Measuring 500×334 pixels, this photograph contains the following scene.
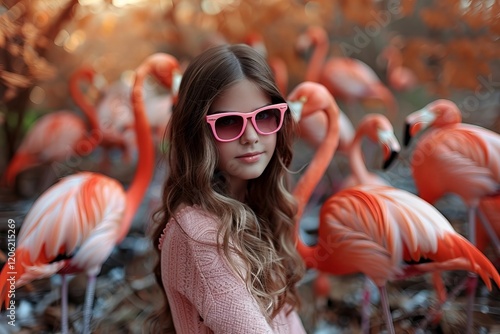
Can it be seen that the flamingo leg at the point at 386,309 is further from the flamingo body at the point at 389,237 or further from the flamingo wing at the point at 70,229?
the flamingo wing at the point at 70,229

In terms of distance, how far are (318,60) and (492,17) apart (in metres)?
0.73

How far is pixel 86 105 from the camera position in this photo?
6.71ft

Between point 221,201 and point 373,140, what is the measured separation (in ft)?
Answer: 2.53

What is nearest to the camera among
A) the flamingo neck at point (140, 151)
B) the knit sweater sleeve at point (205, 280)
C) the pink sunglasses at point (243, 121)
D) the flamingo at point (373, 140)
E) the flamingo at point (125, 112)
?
the knit sweater sleeve at point (205, 280)

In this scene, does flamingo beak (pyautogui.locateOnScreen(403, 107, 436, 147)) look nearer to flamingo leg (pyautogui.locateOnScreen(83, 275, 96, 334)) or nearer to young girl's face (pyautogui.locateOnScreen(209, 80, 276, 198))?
young girl's face (pyautogui.locateOnScreen(209, 80, 276, 198))

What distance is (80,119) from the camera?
6.77ft

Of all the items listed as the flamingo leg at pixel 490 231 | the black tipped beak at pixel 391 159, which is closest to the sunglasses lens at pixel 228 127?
the black tipped beak at pixel 391 159

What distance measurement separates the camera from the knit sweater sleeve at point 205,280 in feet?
3.48

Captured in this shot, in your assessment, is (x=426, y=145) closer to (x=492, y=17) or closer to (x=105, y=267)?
(x=492, y=17)

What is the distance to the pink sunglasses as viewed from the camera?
1175mm

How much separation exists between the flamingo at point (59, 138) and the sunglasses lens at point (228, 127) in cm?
97

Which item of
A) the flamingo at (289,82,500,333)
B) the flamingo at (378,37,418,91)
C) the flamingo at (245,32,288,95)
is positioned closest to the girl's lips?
the flamingo at (289,82,500,333)

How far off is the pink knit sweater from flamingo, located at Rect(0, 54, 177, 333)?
0.47 meters

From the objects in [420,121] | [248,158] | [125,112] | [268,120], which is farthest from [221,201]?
[125,112]
